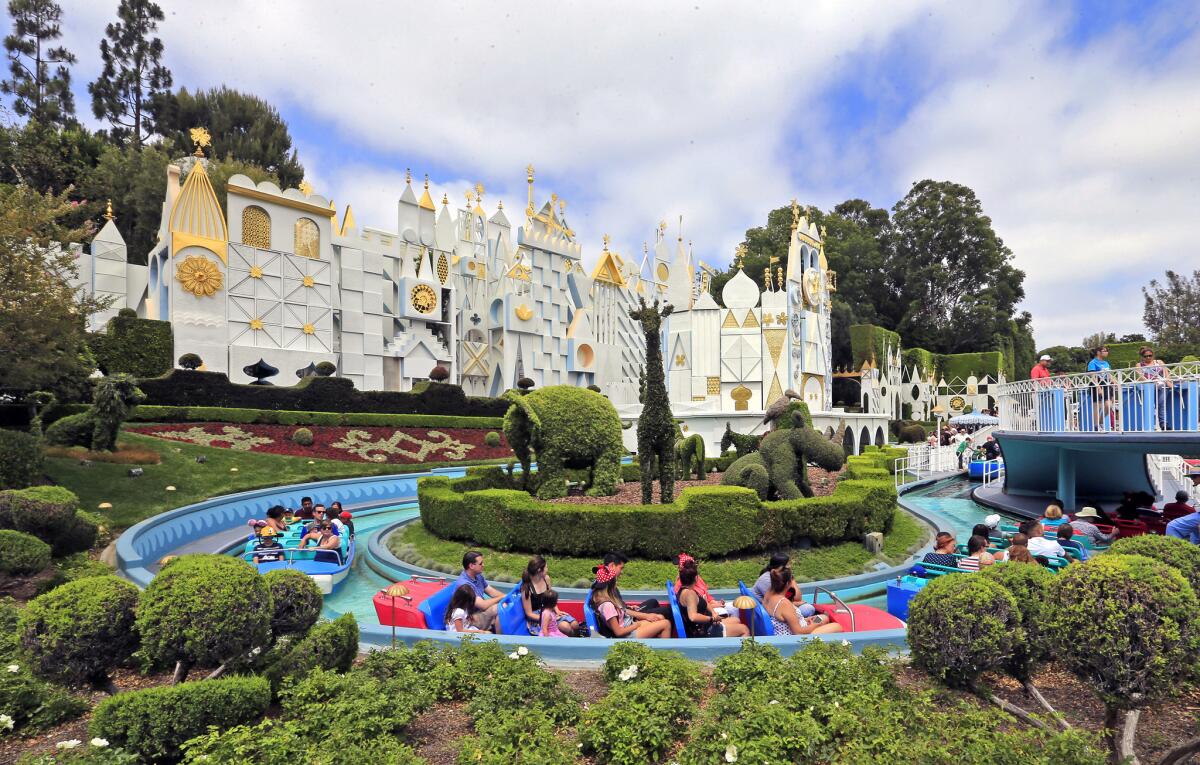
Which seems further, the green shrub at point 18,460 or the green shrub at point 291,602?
the green shrub at point 18,460

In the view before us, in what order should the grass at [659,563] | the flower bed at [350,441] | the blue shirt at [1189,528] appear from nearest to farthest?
the blue shirt at [1189,528] → the grass at [659,563] → the flower bed at [350,441]

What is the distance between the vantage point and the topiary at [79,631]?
4.14 m

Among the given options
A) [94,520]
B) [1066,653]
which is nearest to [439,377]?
[94,520]

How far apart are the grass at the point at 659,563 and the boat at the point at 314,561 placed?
1.13 m

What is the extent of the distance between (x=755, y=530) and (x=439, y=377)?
24.1 m

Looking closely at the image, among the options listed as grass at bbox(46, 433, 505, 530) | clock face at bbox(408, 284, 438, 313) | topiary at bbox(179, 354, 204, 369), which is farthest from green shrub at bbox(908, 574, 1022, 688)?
clock face at bbox(408, 284, 438, 313)

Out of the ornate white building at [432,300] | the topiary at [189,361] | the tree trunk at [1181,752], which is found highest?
the ornate white building at [432,300]

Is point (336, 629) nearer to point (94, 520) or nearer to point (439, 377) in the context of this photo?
point (94, 520)

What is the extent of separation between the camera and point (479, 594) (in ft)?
23.8

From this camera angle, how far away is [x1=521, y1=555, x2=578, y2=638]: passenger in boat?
648cm

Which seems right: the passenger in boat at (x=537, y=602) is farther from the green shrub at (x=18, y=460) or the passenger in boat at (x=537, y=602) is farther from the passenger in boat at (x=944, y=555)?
the green shrub at (x=18, y=460)

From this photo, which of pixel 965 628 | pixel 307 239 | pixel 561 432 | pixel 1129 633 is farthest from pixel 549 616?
pixel 307 239

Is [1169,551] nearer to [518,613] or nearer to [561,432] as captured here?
[518,613]

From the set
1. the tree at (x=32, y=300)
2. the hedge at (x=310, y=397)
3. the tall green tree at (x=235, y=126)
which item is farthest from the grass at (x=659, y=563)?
the tall green tree at (x=235, y=126)
